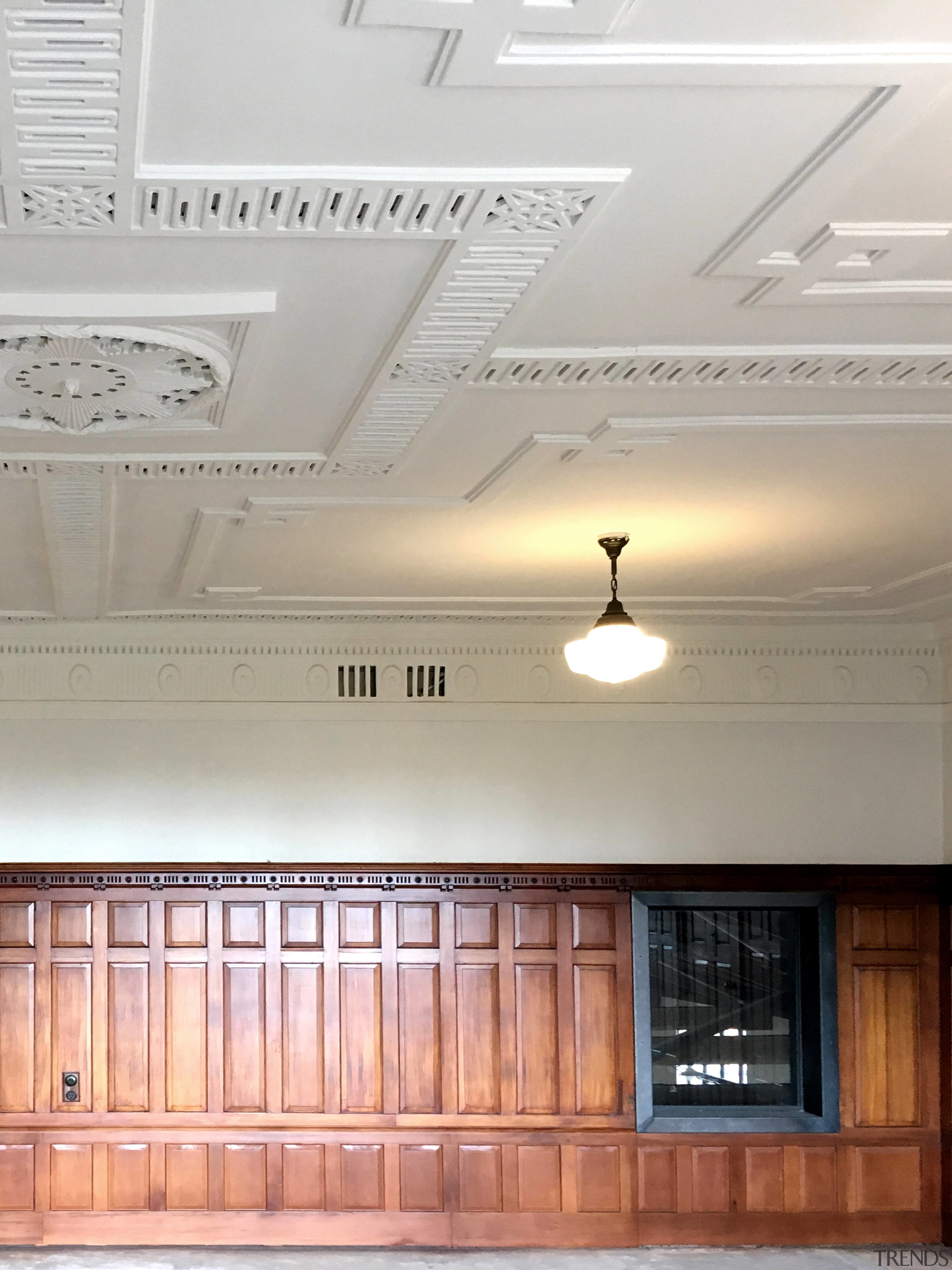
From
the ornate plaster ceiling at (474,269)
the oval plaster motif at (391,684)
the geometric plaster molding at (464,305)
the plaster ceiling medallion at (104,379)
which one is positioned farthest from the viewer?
the oval plaster motif at (391,684)

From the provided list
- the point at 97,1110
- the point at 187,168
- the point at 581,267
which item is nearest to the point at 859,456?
the point at 581,267

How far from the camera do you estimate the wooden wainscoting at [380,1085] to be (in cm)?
749

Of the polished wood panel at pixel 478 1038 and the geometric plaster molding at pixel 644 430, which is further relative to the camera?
the polished wood panel at pixel 478 1038

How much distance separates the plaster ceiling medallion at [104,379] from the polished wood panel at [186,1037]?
4.60 metres

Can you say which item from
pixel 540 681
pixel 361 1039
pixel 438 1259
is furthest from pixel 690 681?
pixel 438 1259

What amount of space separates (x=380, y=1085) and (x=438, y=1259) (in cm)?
97

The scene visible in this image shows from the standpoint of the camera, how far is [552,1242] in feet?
24.8

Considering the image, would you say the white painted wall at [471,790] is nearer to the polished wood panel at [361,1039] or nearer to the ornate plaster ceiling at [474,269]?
the polished wood panel at [361,1039]

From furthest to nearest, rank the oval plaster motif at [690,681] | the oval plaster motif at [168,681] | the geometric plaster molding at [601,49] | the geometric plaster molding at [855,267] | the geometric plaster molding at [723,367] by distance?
the oval plaster motif at [690,681], the oval plaster motif at [168,681], the geometric plaster molding at [723,367], the geometric plaster molding at [855,267], the geometric plaster molding at [601,49]

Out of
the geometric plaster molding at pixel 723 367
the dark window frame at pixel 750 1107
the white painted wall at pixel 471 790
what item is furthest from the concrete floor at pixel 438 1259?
the geometric plaster molding at pixel 723 367

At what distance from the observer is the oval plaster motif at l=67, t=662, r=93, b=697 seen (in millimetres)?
7766

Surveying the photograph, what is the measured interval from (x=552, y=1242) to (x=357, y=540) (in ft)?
14.3

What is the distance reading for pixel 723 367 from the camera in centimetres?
345

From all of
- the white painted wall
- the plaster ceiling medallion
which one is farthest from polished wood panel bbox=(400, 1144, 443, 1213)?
the plaster ceiling medallion
